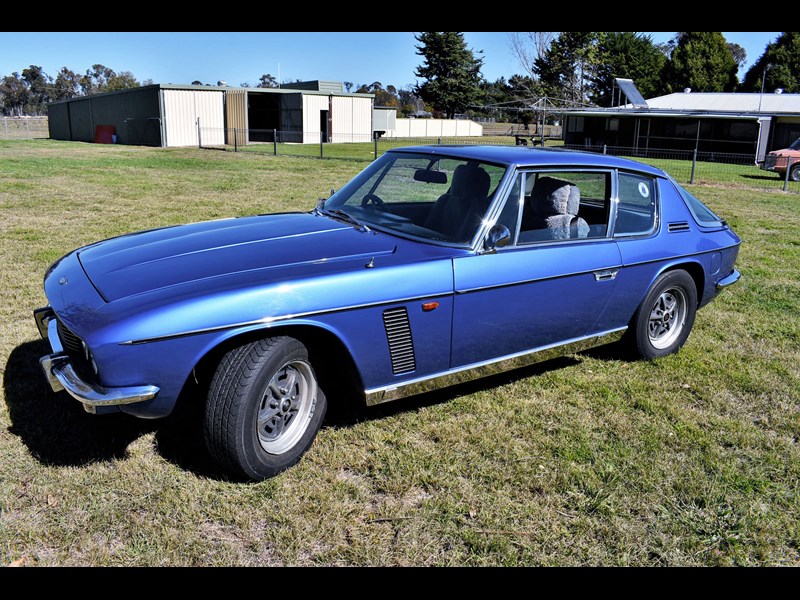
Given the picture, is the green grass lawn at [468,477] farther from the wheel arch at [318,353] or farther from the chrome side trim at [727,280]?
the chrome side trim at [727,280]

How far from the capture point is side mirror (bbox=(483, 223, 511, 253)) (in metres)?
3.72

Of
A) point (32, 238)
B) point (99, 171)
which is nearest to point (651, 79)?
point (99, 171)

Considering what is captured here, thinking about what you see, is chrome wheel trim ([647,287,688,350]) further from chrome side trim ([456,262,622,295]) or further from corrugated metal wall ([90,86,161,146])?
corrugated metal wall ([90,86,161,146])

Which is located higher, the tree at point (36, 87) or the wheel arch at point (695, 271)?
the tree at point (36, 87)

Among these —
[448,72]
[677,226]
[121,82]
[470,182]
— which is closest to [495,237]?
[470,182]

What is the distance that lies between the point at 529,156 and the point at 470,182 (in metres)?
0.49

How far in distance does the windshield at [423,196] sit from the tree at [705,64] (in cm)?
6411

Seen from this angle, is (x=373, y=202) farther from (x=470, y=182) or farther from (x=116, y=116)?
(x=116, y=116)

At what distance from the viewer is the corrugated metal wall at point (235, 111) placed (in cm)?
3484

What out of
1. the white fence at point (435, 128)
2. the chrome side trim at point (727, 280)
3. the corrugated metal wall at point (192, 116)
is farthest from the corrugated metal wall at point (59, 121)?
the chrome side trim at point (727, 280)

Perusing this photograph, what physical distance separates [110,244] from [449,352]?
2.15 metres

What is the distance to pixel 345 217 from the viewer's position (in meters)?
4.29

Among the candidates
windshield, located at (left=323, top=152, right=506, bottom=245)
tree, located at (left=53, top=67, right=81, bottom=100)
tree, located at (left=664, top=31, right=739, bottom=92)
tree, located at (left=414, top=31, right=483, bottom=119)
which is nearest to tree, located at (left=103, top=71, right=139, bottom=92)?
tree, located at (left=53, top=67, right=81, bottom=100)

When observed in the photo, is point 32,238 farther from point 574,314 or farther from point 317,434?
point 574,314
